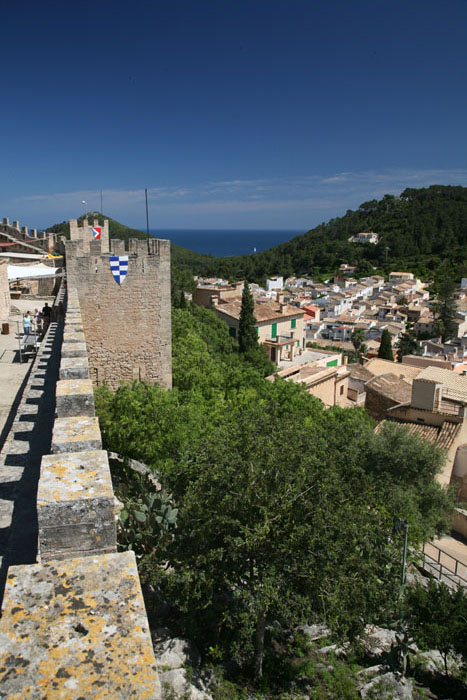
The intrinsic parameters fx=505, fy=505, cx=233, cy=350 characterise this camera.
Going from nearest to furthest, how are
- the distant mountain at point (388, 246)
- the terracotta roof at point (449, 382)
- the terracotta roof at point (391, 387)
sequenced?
the terracotta roof at point (449, 382) → the terracotta roof at point (391, 387) → the distant mountain at point (388, 246)

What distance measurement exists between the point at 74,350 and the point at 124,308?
673 cm

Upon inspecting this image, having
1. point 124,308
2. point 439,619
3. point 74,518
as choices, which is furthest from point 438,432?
point 74,518

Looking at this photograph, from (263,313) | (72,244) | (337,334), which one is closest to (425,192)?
(337,334)

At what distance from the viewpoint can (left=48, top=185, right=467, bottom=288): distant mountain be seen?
128750 millimetres

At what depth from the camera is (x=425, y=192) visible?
171250mm

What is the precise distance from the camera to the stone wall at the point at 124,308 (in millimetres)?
12047

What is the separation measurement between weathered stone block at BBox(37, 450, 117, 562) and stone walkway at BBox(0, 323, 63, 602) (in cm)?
59

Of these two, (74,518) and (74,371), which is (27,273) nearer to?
(74,371)

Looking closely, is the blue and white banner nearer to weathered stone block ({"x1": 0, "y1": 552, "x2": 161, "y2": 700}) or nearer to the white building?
weathered stone block ({"x1": 0, "y1": 552, "x2": 161, "y2": 700})

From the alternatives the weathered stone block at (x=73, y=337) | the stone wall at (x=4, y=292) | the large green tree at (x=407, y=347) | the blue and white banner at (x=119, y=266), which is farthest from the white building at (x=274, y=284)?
the weathered stone block at (x=73, y=337)

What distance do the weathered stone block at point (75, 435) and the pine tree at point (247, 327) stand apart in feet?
Answer: 97.4

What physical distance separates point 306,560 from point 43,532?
493 cm

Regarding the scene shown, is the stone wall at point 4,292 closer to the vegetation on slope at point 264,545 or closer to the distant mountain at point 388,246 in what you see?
the vegetation on slope at point 264,545

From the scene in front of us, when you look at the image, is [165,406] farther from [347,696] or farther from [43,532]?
[43,532]
